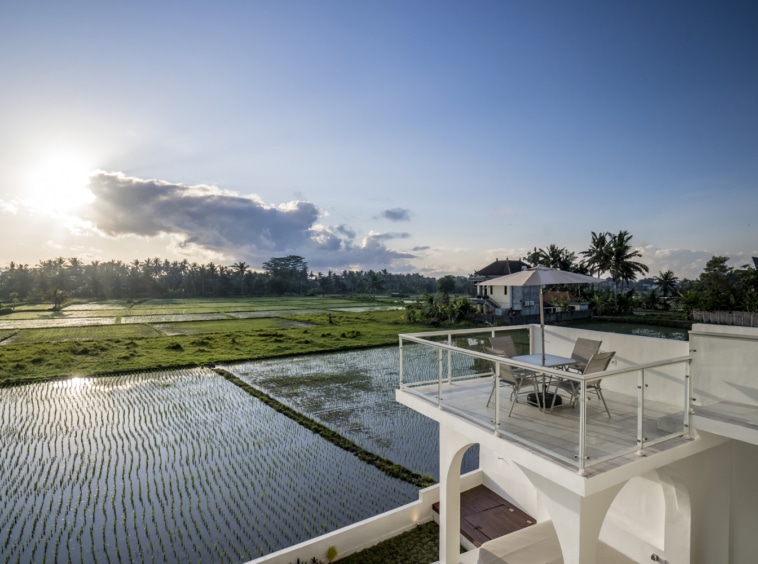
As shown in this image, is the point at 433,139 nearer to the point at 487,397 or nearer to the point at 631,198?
the point at 631,198

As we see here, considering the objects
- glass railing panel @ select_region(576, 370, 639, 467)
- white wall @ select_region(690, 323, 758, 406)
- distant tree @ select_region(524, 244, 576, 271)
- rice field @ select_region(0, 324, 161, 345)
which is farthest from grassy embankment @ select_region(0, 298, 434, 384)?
distant tree @ select_region(524, 244, 576, 271)

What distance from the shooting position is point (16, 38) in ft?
34.9

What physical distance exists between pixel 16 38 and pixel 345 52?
28.7 ft

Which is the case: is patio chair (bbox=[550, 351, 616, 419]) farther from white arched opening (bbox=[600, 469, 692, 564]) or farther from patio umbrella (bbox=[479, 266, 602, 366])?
white arched opening (bbox=[600, 469, 692, 564])

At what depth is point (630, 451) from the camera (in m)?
4.03

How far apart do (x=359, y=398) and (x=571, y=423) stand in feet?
42.5

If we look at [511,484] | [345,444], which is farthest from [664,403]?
[345,444]

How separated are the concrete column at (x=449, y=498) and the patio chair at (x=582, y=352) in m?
2.14

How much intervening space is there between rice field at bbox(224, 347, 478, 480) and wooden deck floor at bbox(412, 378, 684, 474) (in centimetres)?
554

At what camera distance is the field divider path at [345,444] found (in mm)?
10008

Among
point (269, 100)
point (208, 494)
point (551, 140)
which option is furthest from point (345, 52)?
point (208, 494)

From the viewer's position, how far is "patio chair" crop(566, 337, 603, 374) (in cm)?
613

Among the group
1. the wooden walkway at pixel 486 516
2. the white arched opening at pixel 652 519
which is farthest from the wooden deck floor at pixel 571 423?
the wooden walkway at pixel 486 516

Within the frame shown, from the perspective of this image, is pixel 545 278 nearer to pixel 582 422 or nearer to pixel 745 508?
pixel 582 422
